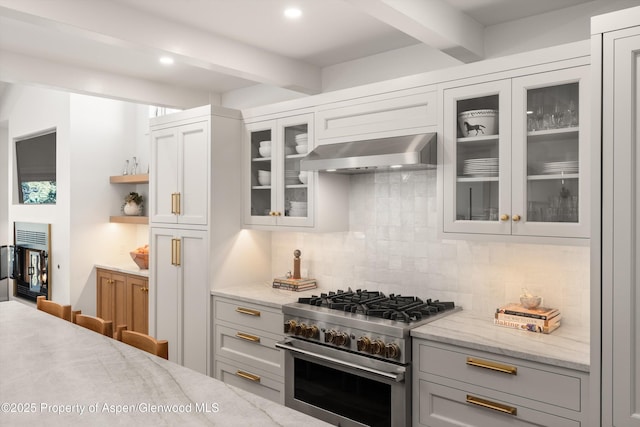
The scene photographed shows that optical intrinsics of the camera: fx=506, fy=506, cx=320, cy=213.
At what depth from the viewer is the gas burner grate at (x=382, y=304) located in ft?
8.93

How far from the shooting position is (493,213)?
99.3 inches

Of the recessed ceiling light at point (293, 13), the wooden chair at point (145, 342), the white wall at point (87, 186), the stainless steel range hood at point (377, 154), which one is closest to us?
the wooden chair at point (145, 342)

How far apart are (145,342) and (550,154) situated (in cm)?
199

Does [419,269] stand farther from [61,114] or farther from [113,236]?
[61,114]

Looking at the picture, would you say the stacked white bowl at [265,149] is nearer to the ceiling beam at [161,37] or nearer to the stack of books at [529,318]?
the ceiling beam at [161,37]

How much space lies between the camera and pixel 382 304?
3.00 metres

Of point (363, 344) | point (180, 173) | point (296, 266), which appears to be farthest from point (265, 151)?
point (363, 344)

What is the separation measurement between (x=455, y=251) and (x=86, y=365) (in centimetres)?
209

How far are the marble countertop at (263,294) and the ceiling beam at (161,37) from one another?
4.79ft

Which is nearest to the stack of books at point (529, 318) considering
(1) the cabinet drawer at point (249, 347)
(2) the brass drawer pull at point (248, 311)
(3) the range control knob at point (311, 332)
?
(3) the range control knob at point (311, 332)

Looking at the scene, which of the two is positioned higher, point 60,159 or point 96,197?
point 60,159

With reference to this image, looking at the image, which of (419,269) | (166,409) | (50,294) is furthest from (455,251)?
(50,294)

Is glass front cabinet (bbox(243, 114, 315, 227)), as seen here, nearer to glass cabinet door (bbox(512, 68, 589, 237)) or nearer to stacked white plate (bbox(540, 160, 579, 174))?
glass cabinet door (bbox(512, 68, 589, 237))

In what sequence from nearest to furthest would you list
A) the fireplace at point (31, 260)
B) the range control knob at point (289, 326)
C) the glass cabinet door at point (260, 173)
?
1. the range control knob at point (289, 326)
2. the glass cabinet door at point (260, 173)
3. the fireplace at point (31, 260)
